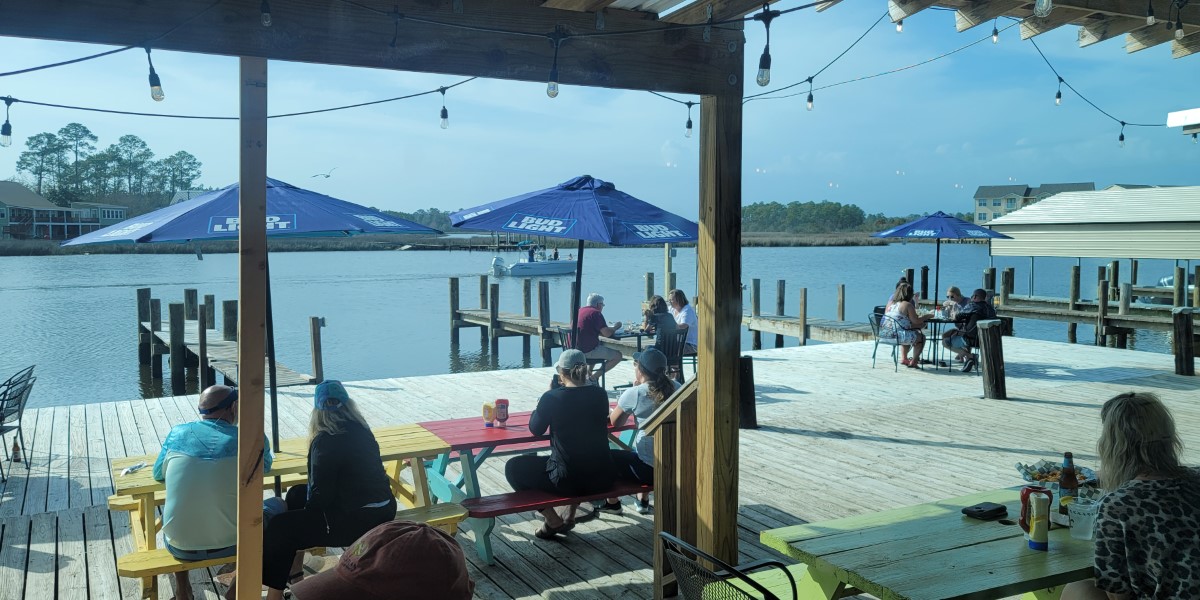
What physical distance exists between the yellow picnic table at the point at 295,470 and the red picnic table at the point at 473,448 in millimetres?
143

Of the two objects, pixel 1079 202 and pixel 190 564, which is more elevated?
pixel 1079 202

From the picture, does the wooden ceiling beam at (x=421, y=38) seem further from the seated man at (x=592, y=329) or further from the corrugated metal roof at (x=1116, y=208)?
the corrugated metal roof at (x=1116, y=208)

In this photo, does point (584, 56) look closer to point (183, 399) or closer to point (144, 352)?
point (183, 399)

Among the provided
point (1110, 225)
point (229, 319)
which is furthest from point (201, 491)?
point (1110, 225)

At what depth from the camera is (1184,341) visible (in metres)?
10.5

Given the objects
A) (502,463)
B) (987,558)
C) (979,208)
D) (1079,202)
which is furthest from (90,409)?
(979,208)

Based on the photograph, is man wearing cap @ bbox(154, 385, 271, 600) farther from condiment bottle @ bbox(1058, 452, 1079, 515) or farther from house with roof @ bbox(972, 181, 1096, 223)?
house with roof @ bbox(972, 181, 1096, 223)

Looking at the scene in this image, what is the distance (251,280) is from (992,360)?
327 inches

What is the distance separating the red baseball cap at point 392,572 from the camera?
2.04 m

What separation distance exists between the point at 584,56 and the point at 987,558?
7.83ft

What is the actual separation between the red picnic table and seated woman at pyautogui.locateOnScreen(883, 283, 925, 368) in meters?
6.77

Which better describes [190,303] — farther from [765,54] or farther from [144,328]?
[765,54]

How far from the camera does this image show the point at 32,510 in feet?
17.5

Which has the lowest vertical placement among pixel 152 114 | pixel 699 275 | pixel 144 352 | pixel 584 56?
pixel 144 352
